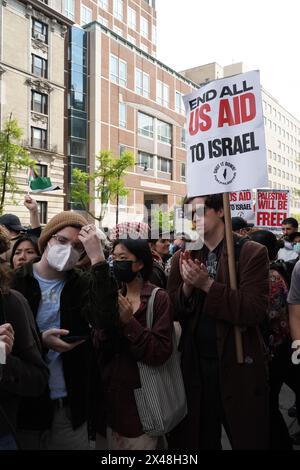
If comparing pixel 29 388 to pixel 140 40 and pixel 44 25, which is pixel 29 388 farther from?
pixel 140 40

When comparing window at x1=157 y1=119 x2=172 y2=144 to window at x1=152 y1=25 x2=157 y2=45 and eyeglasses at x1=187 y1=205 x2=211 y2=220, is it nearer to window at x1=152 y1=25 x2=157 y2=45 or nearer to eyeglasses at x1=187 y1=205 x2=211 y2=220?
window at x1=152 y1=25 x2=157 y2=45

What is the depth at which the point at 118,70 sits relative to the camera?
41.6 m

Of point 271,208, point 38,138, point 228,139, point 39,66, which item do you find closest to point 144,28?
point 39,66

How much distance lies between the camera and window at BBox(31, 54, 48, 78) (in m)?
32.6

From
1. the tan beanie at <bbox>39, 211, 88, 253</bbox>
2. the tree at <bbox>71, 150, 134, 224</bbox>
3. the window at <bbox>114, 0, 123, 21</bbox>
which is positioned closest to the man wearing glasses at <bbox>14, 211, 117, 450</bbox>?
the tan beanie at <bbox>39, 211, 88, 253</bbox>

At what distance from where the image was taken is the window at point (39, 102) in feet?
106

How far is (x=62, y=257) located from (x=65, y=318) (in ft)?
1.23

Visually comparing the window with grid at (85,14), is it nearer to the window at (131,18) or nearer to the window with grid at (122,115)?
the window at (131,18)

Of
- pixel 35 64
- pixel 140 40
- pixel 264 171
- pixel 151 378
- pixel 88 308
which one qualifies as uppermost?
pixel 140 40

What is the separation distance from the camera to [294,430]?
4078 millimetres

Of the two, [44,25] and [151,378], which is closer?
[151,378]

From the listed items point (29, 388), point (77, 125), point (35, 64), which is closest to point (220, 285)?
point (29, 388)

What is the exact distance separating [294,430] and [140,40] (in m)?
54.8

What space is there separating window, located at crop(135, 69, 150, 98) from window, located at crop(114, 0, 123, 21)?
8.93 m
